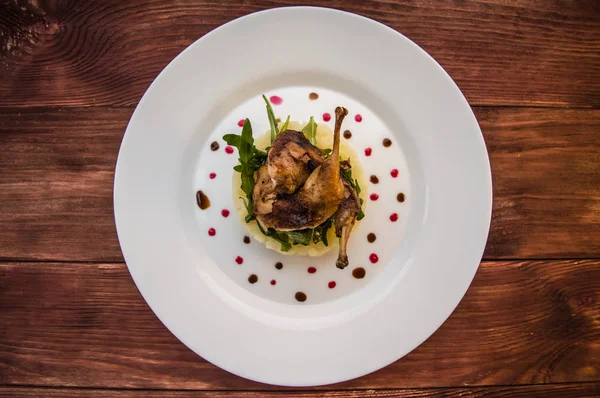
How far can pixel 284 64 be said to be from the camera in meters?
2.54

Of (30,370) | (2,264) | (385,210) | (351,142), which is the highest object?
(351,142)

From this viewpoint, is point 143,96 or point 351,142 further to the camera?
point 351,142

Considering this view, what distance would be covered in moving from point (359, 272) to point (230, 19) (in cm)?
157

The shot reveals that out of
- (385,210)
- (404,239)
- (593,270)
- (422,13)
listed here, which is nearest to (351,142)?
(385,210)

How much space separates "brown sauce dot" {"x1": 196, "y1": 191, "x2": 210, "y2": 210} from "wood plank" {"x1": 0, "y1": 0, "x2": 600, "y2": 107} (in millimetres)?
636

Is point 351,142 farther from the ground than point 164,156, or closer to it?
farther from the ground

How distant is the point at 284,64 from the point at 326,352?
1.57 metres

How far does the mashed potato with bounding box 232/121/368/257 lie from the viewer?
2.58m

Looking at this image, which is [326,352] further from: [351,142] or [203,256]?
[351,142]

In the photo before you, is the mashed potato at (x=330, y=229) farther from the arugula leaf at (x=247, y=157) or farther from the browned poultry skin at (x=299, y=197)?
the browned poultry skin at (x=299, y=197)

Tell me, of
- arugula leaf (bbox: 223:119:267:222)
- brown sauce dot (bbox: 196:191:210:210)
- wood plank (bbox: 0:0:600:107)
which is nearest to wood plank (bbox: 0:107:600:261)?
wood plank (bbox: 0:0:600:107)

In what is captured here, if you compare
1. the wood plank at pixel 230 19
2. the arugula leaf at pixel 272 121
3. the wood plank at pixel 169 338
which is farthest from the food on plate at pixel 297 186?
the wood plank at pixel 169 338

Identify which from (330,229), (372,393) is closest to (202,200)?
(330,229)

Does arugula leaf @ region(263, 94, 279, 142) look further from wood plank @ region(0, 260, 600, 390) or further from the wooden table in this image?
wood plank @ region(0, 260, 600, 390)
